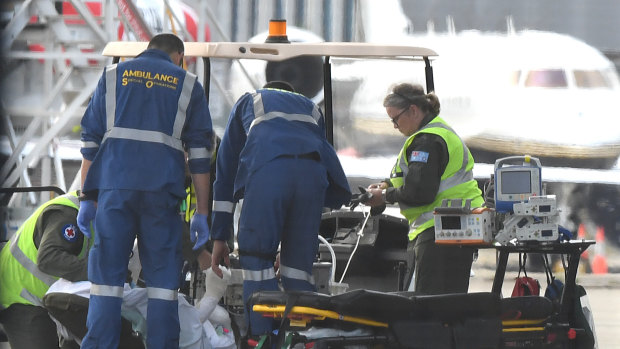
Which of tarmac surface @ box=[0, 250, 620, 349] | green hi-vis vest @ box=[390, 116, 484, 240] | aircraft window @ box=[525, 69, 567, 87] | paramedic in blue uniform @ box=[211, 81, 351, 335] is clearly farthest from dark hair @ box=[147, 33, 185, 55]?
aircraft window @ box=[525, 69, 567, 87]

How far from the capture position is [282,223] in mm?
4840

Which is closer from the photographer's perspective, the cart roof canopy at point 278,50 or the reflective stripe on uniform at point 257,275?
the reflective stripe on uniform at point 257,275

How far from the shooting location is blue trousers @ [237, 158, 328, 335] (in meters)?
4.78

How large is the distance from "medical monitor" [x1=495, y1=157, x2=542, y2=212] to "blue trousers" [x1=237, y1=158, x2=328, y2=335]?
0.71 meters

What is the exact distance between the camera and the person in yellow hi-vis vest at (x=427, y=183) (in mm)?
5141

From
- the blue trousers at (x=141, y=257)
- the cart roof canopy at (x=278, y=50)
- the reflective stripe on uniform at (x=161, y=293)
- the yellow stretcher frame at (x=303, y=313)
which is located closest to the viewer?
the yellow stretcher frame at (x=303, y=313)

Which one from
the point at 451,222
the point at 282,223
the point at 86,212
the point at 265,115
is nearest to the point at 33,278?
the point at 86,212

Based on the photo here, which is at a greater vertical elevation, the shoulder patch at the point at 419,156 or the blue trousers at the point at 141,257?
the shoulder patch at the point at 419,156

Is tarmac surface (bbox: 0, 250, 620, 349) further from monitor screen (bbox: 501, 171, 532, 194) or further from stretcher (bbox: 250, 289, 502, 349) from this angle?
stretcher (bbox: 250, 289, 502, 349)

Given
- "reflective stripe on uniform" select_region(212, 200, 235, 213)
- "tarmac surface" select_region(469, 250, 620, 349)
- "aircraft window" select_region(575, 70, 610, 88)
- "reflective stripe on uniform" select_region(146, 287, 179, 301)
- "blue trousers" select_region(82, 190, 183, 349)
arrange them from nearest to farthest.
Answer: "blue trousers" select_region(82, 190, 183, 349) < "reflective stripe on uniform" select_region(146, 287, 179, 301) < "reflective stripe on uniform" select_region(212, 200, 235, 213) < "tarmac surface" select_region(469, 250, 620, 349) < "aircraft window" select_region(575, 70, 610, 88)

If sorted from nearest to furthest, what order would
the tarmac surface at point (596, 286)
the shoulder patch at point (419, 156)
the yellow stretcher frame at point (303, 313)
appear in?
the yellow stretcher frame at point (303, 313) < the shoulder patch at point (419, 156) < the tarmac surface at point (596, 286)

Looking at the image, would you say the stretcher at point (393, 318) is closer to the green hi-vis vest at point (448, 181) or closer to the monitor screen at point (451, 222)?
the monitor screen at point (451, 222)

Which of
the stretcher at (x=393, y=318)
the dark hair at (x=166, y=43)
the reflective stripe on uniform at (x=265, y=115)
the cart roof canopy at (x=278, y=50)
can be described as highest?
the dark hair at (x=166, y=43)

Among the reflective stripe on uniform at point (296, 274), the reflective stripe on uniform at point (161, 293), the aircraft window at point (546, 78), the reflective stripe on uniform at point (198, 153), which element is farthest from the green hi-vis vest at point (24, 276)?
the aircraft window at point (546, 78)
